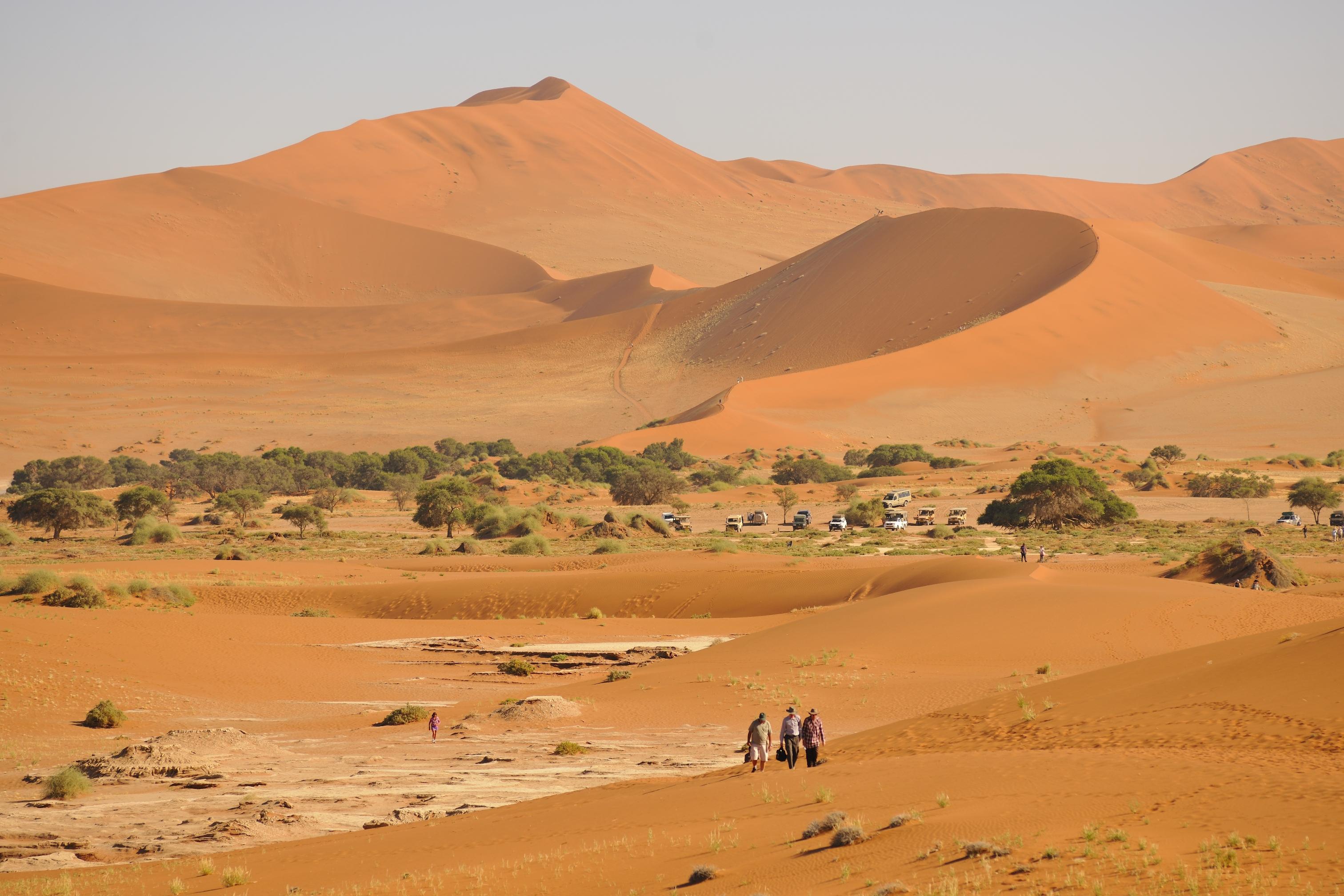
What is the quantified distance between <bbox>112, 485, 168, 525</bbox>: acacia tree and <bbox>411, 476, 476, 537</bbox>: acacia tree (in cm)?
1025

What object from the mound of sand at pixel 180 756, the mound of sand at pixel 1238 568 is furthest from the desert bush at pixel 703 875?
the mound of sand at pixel 1238 568


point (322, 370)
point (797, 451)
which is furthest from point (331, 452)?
point (322, 370)

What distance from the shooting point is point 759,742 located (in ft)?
40.3

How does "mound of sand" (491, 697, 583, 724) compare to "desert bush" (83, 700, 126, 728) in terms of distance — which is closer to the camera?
"desert bush" (83, 700, 126, 728)

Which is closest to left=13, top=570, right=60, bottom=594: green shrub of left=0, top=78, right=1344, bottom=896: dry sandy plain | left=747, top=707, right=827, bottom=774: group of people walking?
left=0, top=78, right=1344, bottom=896: dry sandy plain

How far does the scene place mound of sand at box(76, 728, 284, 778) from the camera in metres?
14.1

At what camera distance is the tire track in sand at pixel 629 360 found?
291 ft

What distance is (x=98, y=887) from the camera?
32.7ft

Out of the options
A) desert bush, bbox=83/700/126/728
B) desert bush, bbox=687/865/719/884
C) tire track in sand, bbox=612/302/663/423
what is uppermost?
tire track in sand, bbox=612/302/663/423

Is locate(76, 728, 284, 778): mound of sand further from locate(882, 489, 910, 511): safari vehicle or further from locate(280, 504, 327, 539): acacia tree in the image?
locate(882, 489, 910, 511): safari vehicle

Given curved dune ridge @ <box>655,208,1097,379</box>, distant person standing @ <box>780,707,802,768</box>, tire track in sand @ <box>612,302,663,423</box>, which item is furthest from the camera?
curved dune ridge @ <box>655,208,1097,379</box>

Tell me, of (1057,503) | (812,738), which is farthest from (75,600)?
(1057,503)

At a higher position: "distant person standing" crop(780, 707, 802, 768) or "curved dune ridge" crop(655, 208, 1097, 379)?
"curved dune ridge" crop(655, 208, 1097, 379)

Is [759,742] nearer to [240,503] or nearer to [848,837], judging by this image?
[848,837]
